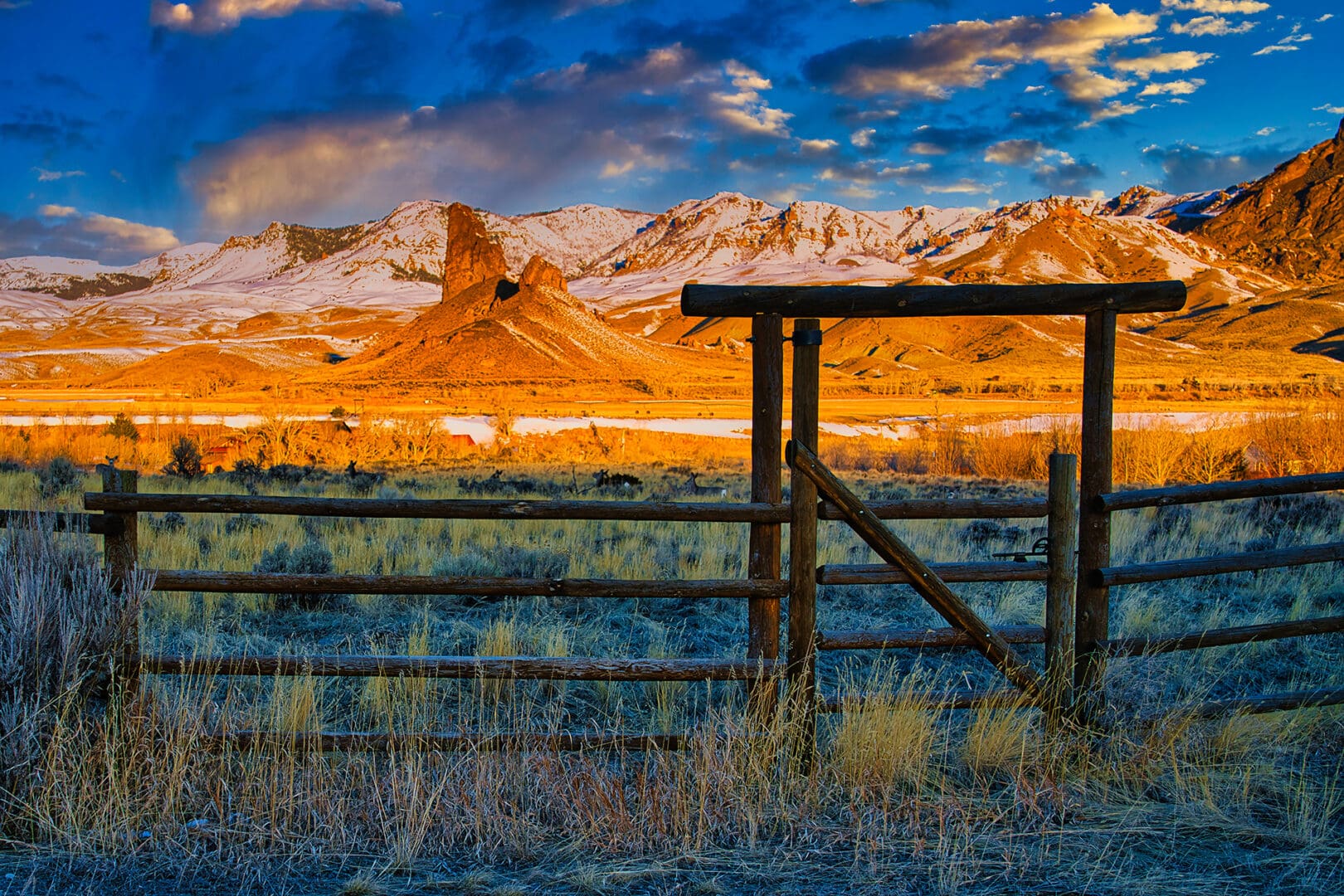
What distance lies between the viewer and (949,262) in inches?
7584

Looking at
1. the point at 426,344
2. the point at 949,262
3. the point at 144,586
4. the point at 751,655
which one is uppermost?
the point at 949,262

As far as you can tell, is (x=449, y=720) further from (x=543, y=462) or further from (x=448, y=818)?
(x=543, y=462)

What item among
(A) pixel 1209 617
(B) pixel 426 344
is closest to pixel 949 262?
(B) pixel 426 344

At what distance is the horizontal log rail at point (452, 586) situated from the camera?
414cm

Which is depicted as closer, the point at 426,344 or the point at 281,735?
the point at 281,735

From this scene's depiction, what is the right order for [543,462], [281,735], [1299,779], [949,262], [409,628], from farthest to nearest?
[949,262], [543,462], [409,628], [1299,779], [281,735]

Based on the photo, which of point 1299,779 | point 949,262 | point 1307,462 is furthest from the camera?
point 949,262

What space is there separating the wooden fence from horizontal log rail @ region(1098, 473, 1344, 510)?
17mm

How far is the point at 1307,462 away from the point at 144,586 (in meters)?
20.1

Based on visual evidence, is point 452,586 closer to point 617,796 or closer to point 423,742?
point 423,742

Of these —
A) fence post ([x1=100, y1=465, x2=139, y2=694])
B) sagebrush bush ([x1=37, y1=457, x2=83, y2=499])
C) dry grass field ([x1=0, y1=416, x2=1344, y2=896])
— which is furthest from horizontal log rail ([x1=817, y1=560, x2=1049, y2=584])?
sagebrush bush ([x1=37, y1=457, x2=83, y2=499])

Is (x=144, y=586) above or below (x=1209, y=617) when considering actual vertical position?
above

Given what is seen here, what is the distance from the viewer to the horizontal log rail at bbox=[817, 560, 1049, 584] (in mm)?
4316

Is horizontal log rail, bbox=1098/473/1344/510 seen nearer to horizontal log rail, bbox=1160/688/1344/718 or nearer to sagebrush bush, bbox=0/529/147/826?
horizontal log rail, bbox=1160/688/1344/718
